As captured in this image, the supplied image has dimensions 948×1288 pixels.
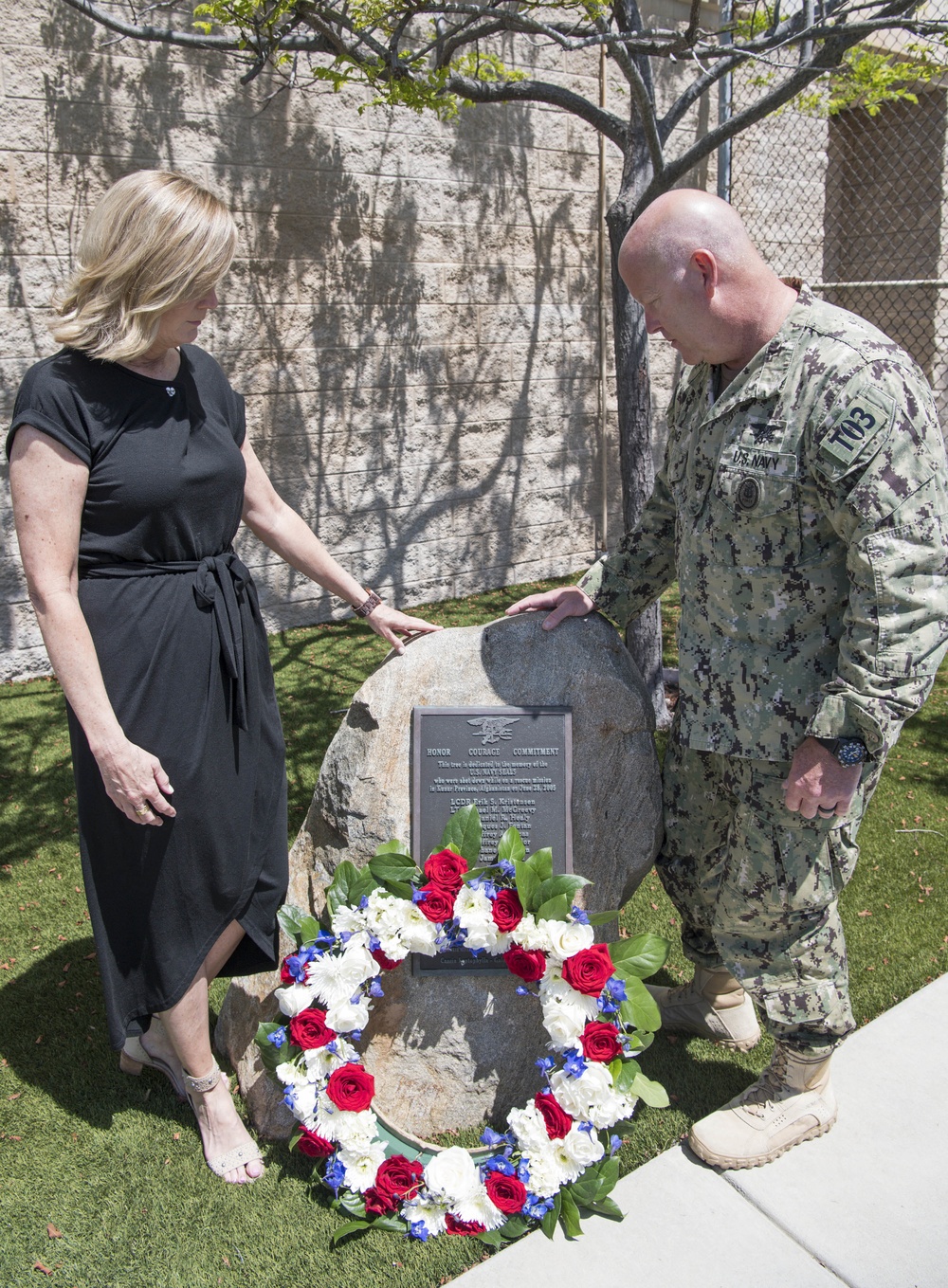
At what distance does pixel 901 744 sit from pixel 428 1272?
13.3 feet

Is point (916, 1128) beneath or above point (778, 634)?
beneath

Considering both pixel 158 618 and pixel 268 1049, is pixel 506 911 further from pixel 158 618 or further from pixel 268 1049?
pixel 158 618

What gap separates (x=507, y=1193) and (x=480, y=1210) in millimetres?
84

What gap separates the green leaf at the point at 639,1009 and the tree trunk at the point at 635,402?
2.39m

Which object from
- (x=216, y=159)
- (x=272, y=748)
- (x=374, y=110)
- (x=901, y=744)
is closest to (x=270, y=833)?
(x=272, y=748)

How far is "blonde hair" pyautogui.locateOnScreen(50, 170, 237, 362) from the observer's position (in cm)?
209

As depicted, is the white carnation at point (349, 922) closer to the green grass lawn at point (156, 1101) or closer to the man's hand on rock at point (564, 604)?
the green grass lawn at point (156, 1101)

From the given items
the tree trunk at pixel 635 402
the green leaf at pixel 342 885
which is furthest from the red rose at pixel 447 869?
the tree trunk at pixel 635 402

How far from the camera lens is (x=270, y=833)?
2.62m

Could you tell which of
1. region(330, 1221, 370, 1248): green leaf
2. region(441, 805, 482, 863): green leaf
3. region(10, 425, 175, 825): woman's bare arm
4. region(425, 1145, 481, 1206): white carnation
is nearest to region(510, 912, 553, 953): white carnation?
region(441, 805, 482, 863): green leaf

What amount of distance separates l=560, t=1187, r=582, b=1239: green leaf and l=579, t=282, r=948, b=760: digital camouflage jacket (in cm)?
115

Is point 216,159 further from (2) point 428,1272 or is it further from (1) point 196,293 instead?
(2) point 428,1272

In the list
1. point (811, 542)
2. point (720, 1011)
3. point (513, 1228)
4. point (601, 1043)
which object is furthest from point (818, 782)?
point (513, 1228)

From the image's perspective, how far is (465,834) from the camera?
264 cm
